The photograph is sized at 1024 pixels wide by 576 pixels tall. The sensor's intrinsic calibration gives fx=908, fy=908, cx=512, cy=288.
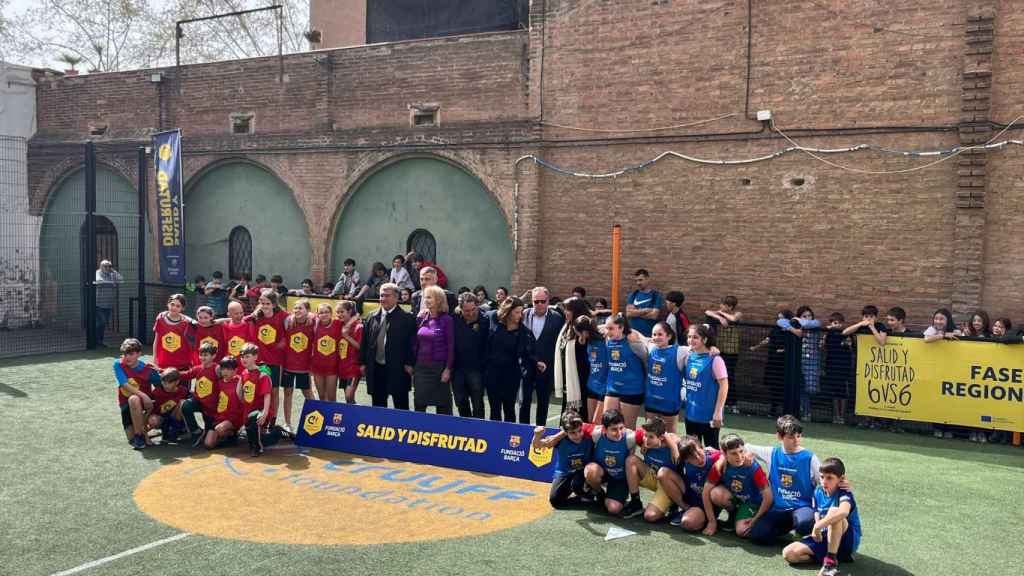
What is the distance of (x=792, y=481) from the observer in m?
7.45

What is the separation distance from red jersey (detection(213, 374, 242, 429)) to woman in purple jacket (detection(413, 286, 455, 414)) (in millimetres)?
2112

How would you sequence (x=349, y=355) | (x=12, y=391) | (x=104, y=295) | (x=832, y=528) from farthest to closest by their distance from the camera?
(x=104, y=295) < (x=12, y=391) < (x=349, y=355) < (x=832, y=528)

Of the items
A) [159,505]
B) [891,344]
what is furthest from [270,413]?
[891,344]

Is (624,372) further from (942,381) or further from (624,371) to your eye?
(942,381)

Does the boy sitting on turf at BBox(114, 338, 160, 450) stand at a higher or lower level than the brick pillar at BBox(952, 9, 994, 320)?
lower

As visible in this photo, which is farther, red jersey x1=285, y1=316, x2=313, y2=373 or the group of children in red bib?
red jersey x1=285, y1=316, x2=313, y2=373

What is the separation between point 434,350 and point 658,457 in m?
3.35

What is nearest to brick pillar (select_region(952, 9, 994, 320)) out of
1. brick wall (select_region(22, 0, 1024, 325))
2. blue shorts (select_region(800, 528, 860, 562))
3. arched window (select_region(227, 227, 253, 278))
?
brick wall (select_region(22, 0, 1024, 325))

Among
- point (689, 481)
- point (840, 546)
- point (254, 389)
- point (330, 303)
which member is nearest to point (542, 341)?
point (689, 481)

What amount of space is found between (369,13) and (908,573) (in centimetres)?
1995

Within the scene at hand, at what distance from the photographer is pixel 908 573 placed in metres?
6.86

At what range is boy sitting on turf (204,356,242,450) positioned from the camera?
10680 millimetres

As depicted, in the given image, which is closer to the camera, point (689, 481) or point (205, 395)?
point (689, 481)

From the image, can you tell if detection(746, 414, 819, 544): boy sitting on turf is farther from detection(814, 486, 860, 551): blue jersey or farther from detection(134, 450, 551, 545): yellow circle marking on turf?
detection(134, 450, 551, 545): yellow circle marking on turf
